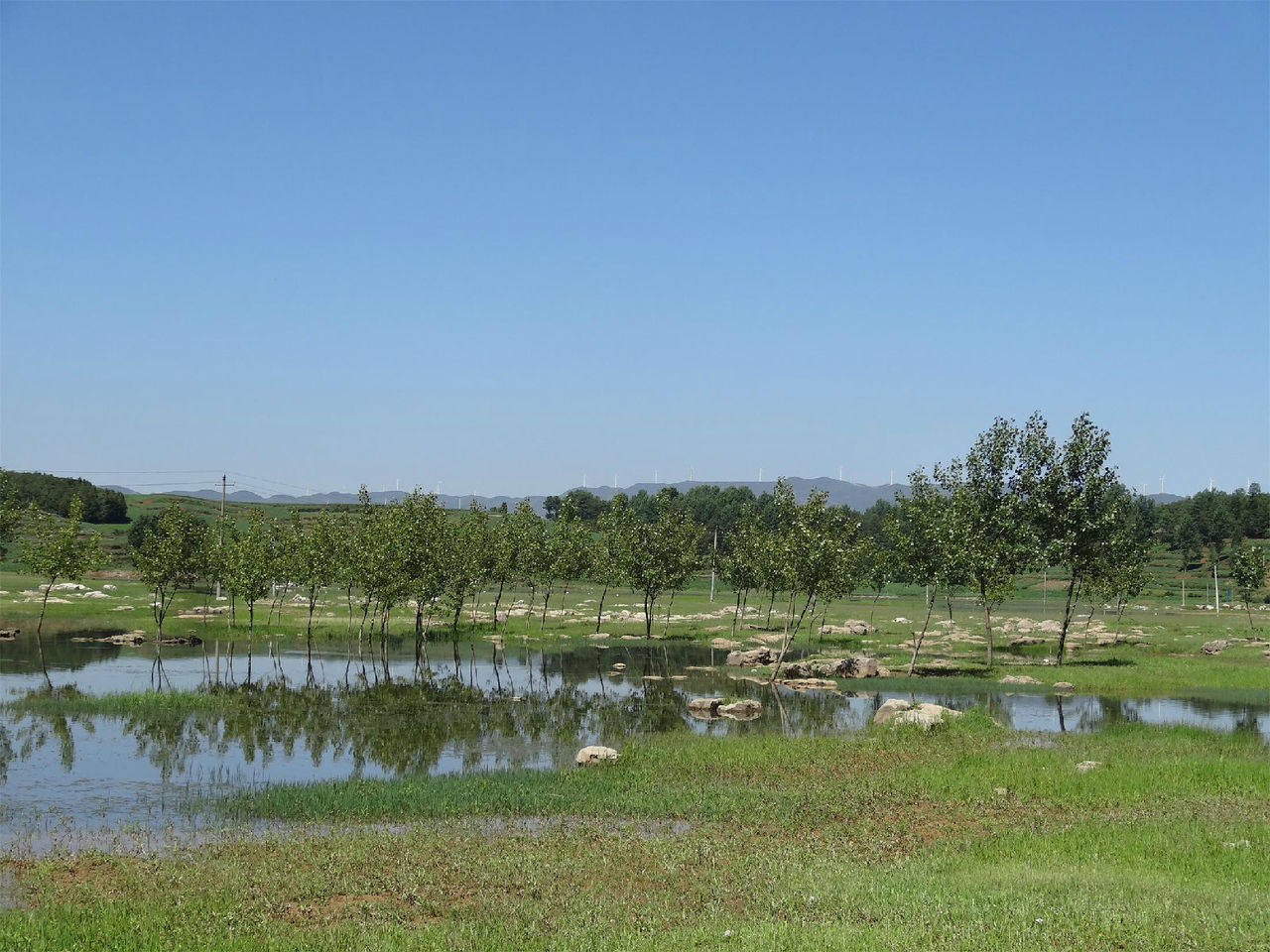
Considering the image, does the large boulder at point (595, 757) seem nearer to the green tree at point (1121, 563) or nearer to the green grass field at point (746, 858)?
the green grass field at point (746, 858)

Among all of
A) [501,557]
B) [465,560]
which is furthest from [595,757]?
[501,557]

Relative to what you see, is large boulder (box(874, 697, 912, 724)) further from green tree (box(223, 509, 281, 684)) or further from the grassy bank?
green tree (box(223, 509, 281, 684))

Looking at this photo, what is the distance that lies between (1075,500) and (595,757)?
4790cm

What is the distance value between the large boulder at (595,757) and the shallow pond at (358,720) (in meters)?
1.06

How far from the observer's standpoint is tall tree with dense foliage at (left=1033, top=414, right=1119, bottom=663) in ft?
229

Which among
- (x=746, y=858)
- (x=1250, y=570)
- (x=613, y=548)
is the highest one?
(x=613, y=548)

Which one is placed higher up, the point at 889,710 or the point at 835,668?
the point at 889,710

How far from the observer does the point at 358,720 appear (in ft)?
145

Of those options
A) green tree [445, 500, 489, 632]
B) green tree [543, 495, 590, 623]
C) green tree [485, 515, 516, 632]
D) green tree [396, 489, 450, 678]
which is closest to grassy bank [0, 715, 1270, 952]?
green tree [396, 489, 450, 678]

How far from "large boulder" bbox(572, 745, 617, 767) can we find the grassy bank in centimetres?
116

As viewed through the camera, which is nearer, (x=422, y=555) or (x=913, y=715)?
(x=913, y=715)

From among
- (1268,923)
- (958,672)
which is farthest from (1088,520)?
(1268,923)

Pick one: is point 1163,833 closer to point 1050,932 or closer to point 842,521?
point 1050,932

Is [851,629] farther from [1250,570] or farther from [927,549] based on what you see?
[1250,570]
